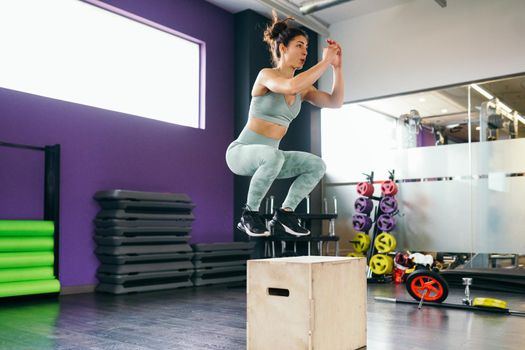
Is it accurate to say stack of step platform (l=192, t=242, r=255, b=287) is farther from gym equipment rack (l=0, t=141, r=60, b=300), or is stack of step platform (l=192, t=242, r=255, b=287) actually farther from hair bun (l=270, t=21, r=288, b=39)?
hair bun (l=270, t=21, r=288, b=39)

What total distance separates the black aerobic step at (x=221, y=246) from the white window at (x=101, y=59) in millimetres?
1459

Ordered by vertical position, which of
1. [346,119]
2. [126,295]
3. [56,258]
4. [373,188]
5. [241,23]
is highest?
[241,23]

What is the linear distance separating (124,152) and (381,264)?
302 cm

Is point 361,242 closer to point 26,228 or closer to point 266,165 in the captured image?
point 26,228

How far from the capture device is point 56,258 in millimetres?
4293

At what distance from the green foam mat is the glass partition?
3.92m

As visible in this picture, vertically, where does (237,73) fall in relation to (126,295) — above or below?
above

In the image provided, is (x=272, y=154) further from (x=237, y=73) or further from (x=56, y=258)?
(x=237, y=73)

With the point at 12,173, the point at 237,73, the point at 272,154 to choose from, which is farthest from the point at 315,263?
the point at 237,73

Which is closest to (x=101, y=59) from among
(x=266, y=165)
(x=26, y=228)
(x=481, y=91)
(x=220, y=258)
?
(x=26, y=228)

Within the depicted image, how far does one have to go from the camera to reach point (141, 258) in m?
4.76

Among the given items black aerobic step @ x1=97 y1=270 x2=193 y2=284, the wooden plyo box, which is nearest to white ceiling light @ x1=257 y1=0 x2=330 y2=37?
black aerobic step @ x1=97 y1=270 x2=193 y2=284

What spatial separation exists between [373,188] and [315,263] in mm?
4458

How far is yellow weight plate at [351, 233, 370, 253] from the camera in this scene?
6234mm
